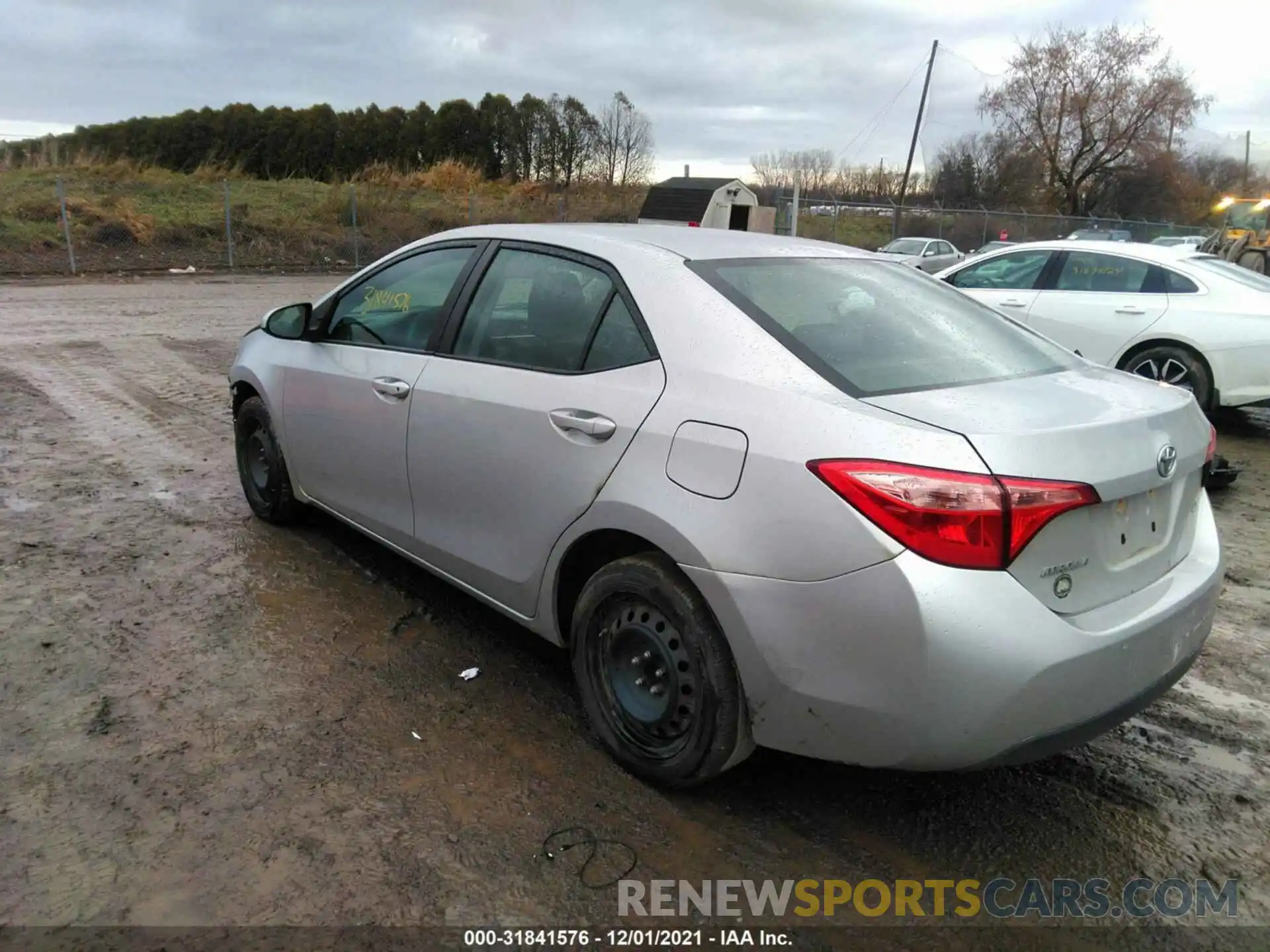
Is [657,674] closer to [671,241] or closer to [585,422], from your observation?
[585,422]

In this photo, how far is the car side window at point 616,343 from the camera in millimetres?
2971

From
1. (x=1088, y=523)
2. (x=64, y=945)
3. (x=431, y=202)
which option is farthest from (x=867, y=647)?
(x=431, y=202)

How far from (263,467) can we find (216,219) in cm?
2345

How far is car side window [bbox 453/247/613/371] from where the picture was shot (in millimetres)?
3207

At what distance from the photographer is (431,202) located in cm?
3075

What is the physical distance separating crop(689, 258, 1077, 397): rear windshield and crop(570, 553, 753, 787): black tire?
0.76 m

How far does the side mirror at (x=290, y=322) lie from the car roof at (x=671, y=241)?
101 cm

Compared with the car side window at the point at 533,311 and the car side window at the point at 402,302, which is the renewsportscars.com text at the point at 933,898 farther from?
the car side window at the point at 402,302

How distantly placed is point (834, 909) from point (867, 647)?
707 mm

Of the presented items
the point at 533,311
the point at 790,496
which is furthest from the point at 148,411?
the point at 790,496

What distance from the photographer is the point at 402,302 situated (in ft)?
13.3

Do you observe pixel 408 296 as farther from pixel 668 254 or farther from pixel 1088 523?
pixel 1088 523

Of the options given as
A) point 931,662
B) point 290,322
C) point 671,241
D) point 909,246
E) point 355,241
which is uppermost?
point 671,241

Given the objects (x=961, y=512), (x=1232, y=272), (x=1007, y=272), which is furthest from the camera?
(x=1007, y=272)
